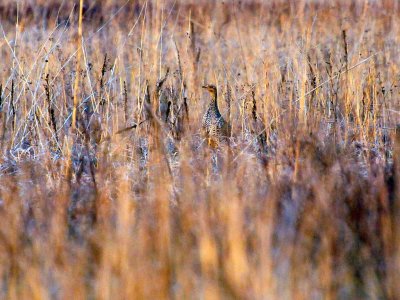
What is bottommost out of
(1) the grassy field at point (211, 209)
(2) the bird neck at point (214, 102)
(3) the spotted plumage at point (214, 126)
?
(1) the grassy field at point (211, 209)

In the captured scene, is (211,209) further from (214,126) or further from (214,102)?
(214,102)

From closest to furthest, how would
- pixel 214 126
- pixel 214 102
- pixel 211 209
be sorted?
pixel 211 209 < pixel 214 126 < pixel 214 102

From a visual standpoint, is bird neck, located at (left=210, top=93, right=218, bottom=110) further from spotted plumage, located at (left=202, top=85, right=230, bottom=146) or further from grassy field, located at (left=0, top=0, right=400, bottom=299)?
grassy field, located at (left=0, top=0, right=400, bottom=299)

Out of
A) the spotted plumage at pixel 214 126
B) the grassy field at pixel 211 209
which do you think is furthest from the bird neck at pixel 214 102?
the grassy field at pixel 211 209

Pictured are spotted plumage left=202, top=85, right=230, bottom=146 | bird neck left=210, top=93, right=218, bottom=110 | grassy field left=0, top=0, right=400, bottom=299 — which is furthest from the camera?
bird neck left=210, top=93, right=218, bottom=110

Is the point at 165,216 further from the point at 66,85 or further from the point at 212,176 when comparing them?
the point at 66,85

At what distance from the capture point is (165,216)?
258 cm

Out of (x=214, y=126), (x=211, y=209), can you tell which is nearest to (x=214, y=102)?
(x=214, y=126)

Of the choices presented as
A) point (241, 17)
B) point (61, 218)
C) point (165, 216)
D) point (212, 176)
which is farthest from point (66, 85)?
point (241, 17)

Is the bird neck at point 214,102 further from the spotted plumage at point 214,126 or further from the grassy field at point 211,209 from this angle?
the grassy field at point 211,209

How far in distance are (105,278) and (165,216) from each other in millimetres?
386

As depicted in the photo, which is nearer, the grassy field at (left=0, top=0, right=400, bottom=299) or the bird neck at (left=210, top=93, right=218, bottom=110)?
the grassy field at (left=0, top=0, right=400, bottom=299)

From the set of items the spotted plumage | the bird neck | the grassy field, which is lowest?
the grassy field

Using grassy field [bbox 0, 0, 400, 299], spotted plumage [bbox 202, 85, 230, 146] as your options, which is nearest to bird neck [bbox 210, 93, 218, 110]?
spotted plumage [bbox 202, 85, 230, 146]
